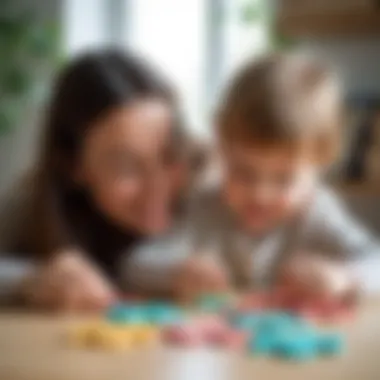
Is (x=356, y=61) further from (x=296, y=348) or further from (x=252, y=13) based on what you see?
(x=296, y=348)

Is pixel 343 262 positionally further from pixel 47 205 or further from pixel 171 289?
pixel 47 205

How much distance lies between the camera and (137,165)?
30.5 inches

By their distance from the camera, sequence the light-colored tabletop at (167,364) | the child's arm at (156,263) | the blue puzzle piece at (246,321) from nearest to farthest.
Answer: the light-colored tabletop at (167,364), the blue puzzle piece at (246,321), the child's arm at (156,263)

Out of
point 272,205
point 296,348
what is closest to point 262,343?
point 296,348

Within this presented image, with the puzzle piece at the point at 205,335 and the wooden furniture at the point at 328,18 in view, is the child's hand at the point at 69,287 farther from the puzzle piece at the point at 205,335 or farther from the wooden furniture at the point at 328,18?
the wooden furniture at the point at 328,18

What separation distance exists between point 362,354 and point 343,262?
5.9 inches

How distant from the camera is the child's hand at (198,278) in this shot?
0.75m

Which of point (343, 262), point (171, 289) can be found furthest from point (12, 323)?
point (343, 262)

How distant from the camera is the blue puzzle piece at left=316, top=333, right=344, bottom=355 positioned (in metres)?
0.60

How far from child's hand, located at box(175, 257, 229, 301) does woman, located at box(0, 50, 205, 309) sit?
45 millimetres

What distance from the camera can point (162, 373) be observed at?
577 mm

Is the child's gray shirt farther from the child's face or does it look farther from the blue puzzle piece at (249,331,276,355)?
the blue puzzle piece at (249,331,276,355)

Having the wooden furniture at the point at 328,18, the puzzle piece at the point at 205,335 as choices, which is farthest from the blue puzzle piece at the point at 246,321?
the wooden furniture at the point at 328,18

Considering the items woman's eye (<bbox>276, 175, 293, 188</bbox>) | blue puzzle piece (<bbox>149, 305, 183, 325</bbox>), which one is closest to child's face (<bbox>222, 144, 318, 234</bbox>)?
woman's eye (<bbox>276, 175, 293, 188</bbox>)
